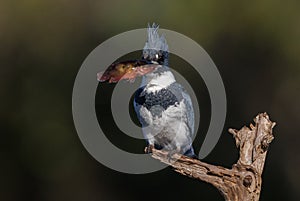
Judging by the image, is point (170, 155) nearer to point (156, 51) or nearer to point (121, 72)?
point (121, 72)

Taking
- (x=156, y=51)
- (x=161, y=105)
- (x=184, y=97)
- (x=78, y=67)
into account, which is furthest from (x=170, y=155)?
(x=78, y=67)

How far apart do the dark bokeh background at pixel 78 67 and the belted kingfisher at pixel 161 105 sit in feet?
6.65

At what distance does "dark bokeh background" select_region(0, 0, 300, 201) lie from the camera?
523 centimetres

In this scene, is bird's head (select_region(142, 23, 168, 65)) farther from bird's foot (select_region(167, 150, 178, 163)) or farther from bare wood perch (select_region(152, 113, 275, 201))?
bare wood perch (select_region(152, 113, 275, 201))

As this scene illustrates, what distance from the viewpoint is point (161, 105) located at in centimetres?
300

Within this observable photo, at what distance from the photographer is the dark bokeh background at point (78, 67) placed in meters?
5.23

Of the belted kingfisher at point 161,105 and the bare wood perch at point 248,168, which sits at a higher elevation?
the belted kingfisher at point 161,105

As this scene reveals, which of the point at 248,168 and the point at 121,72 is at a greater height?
the point at 121,72

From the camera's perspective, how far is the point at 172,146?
3.09 metres

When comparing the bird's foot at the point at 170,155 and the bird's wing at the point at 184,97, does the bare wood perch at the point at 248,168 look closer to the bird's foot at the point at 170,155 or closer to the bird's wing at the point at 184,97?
the bird's foot at the point at 170,155

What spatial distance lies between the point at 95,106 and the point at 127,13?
81 centimetres

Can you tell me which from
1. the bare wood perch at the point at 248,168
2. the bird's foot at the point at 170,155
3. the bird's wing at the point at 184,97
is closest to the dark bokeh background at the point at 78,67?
the bird's wing at the point at 184,97

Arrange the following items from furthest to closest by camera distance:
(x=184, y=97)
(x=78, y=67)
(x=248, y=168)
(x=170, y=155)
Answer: (x=78, y=67), (x=184, y=97), (x=170, y=155), (x=248, y=168)

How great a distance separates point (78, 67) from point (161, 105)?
7.49 feet
